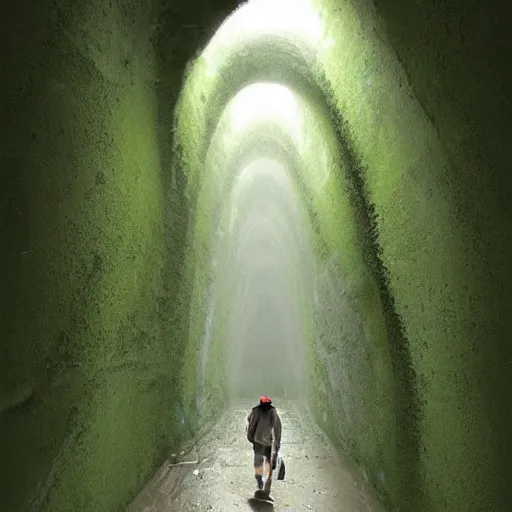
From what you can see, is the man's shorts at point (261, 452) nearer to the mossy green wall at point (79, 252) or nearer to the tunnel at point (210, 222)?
the tunnel at point (210, 222)

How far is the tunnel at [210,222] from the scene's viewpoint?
8.09 feet

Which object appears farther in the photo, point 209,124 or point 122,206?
point 209,124

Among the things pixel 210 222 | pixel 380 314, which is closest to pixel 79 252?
pixel 380 314

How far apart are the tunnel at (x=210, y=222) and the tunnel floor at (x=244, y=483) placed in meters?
0.19

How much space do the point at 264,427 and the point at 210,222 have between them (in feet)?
10.0

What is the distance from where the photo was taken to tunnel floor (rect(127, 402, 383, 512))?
4.83 metres

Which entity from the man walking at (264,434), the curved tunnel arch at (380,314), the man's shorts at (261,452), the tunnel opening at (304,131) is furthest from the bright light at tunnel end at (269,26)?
the man's shorts at (261,452)

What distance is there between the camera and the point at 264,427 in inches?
215

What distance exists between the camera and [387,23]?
3371 millimetres

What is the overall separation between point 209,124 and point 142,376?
3.04 meters

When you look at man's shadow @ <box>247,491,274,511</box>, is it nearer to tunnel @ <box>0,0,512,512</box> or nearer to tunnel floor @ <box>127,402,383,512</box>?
tunnel floor @ <box>127,402,383,512</box>

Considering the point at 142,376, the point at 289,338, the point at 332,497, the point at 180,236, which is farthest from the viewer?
the point at 289,338

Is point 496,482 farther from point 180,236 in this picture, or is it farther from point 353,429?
point 180,236

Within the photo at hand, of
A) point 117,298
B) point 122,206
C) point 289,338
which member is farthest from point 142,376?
point 289,338
